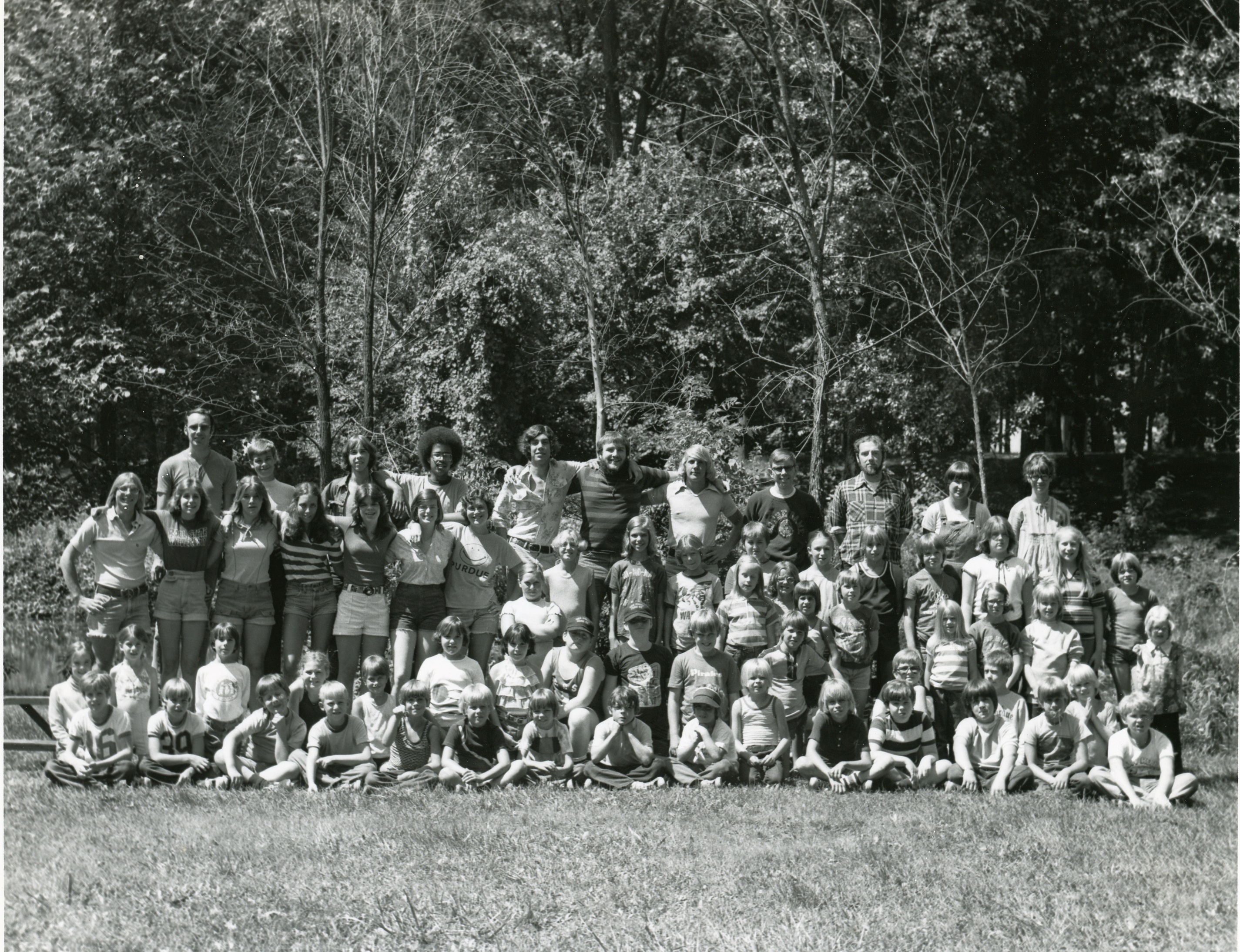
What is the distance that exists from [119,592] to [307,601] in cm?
110

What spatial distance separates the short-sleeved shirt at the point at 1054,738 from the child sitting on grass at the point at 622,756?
2064 millimetres

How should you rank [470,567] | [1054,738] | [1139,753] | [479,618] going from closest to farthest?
1. [1139,753]
2. [1054,738]
3. [470,567]
4. [479,618]

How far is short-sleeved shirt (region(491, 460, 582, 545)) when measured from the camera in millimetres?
8461

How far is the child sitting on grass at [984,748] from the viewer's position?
7.35 meters

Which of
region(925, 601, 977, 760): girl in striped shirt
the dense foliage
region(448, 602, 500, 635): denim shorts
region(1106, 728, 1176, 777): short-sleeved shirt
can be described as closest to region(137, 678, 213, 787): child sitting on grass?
region(448, 602, 500, 635): denim shorts

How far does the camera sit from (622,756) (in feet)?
24.5

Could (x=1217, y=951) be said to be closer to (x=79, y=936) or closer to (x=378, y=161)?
(x=79, y=936)

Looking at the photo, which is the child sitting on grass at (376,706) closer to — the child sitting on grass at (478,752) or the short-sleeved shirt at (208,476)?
the child sitting on grass at (478,752)

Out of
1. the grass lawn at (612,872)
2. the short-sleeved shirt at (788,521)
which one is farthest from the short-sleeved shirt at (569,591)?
the grass lawn at (612,872)

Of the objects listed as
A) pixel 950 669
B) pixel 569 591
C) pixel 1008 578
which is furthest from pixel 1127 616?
pixel 569 591

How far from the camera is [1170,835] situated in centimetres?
642

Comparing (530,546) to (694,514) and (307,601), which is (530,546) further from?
(307,601)

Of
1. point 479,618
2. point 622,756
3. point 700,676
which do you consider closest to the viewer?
point 622,756

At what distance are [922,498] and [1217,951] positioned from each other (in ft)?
42.9
